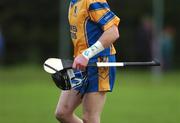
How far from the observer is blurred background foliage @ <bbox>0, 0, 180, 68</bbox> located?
2812cm

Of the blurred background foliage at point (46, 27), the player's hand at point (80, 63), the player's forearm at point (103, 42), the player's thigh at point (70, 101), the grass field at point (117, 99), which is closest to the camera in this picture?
the player's hand at point (80, 63)

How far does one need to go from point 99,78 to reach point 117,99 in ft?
28.2

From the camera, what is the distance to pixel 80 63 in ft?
25.6

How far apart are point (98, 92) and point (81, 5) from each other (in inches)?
35.9

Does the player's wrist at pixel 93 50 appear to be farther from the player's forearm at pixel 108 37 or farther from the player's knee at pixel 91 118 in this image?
the player's knee at pixel 91 118

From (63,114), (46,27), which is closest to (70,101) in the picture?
(63,114)

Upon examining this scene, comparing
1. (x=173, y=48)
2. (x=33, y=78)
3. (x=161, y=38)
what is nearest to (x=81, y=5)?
(x=33, y=78)

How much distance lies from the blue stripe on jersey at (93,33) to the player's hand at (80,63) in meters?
0.34

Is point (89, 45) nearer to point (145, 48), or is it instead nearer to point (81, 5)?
point (81, 5)

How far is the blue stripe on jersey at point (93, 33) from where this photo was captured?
26.7 ft

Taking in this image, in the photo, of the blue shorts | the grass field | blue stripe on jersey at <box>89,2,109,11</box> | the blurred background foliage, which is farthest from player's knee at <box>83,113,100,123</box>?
the blurred background foliage

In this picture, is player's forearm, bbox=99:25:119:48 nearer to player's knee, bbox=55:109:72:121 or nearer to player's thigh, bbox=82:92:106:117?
player's thigh, bbox=82:92:106:117

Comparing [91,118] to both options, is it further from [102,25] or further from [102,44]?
[102,25]

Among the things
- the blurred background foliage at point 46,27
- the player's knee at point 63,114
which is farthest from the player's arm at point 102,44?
the blurred background foliage at point 46,27
